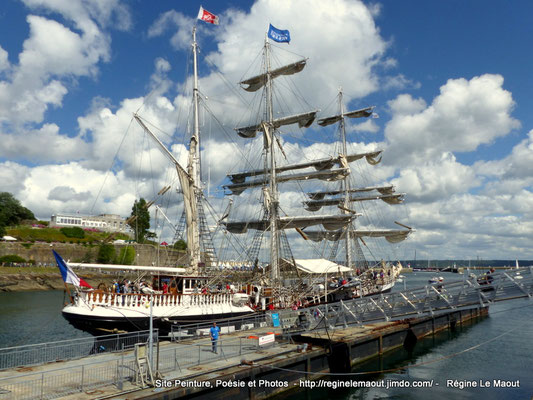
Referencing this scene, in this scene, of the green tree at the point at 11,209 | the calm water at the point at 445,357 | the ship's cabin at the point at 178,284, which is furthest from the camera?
the green tree at the point at 11,209

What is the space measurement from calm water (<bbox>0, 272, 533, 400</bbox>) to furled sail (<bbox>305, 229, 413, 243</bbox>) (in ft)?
69.2

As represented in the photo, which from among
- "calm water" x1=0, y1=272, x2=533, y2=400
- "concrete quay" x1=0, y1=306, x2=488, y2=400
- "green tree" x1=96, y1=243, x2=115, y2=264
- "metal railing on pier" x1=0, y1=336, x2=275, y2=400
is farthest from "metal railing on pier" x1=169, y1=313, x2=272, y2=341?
"green tree" x1=96, y1=243, x2=115, y2=264

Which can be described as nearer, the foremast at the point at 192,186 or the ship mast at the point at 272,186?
the foremast at the point at 192,186

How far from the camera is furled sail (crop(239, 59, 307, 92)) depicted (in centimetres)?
4804

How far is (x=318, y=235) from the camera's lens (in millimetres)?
65562

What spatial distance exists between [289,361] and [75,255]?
8642 centimetres

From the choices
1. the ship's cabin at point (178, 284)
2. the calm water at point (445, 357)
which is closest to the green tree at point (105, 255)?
the calm water at point (445, 357)

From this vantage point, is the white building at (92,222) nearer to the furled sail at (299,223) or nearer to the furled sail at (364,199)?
the furled sail at (364,199)

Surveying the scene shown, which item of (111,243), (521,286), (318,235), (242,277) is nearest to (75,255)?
(111,243)

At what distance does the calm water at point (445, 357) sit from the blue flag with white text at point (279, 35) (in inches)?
1282

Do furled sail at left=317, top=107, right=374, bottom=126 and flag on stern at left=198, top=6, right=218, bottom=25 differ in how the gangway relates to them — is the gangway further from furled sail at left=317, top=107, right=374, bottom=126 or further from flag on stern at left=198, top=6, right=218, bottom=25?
furled sail at left=317, top=107, right=374, bottom=126

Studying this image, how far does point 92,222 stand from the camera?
174 metres

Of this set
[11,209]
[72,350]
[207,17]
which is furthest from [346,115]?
[11,209]

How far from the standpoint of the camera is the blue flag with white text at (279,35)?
44.1 meters
